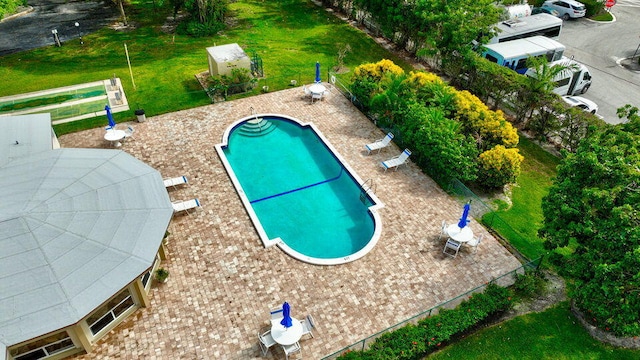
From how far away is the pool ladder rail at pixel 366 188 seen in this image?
2445 centimetres

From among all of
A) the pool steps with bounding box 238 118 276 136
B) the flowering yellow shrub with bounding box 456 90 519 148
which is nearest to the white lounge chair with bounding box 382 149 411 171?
the flowering yellow shrub with bounding box 456 90 519 148

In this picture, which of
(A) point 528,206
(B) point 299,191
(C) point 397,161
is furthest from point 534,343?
(B) point 299,191

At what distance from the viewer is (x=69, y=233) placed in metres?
17.5

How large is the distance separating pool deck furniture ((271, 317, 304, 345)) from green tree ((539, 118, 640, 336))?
1092cm

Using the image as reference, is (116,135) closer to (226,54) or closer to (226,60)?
(226,60)

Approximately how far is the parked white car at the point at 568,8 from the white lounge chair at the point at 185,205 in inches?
1831

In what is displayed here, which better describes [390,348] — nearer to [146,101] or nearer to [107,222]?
[107,222]

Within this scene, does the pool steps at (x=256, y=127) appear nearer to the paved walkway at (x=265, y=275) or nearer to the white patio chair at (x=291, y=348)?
the paved walkway at (x=265, y=275)

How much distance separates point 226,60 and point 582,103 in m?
26.3

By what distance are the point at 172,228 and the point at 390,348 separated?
11986 millimetres

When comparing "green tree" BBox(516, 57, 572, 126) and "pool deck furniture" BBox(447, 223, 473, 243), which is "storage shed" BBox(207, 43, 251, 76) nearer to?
"green tree" BBox(516, 57, 572, 126)

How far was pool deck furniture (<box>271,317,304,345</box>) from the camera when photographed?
16.3 meters

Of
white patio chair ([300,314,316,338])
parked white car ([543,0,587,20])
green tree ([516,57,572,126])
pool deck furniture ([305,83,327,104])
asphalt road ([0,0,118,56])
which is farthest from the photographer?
parked white car ([543,0,587,20])

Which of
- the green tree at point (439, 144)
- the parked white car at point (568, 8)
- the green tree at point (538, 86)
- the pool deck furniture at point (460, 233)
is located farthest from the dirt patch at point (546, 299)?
the parked white car at point (568, 8)
